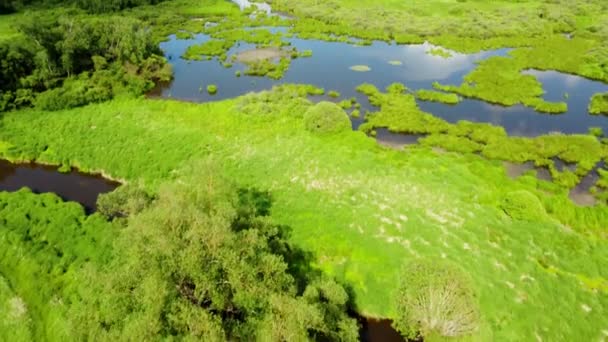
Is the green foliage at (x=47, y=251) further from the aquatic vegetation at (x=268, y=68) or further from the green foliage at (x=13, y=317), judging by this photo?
the aquatic vegetation at (x=268, y=68)

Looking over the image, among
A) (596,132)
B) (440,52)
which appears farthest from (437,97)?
(440,52)

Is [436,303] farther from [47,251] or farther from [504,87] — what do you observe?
[504,87]

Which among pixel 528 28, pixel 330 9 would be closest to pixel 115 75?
pixel 330 9

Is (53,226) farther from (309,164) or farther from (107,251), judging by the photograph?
(309,164)

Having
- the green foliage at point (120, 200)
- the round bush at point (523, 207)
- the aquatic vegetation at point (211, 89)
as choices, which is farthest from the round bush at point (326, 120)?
the green foliage at point (120, 200)

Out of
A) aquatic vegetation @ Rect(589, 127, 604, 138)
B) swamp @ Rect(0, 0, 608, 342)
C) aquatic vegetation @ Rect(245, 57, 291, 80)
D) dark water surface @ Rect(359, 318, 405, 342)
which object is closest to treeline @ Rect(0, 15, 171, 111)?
swamp @ Rect(0, 0, 608, 342)

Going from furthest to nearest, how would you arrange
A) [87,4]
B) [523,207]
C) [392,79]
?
1. [87,4]
2. [392,79]
3. [523,207]
